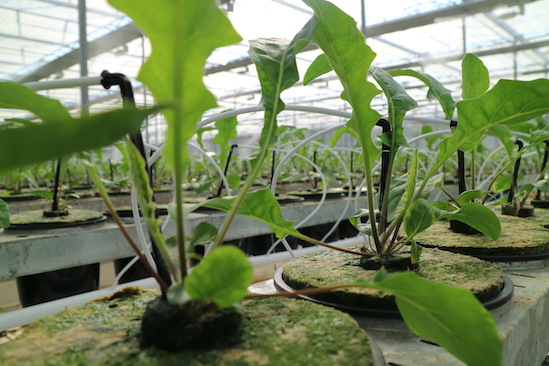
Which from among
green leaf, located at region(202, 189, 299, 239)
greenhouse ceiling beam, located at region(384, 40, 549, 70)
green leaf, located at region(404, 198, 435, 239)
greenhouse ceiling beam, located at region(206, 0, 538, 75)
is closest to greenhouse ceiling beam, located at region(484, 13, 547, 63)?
Answer: greenhouse ceiling beam, located at region(384, 40, 549, 70)

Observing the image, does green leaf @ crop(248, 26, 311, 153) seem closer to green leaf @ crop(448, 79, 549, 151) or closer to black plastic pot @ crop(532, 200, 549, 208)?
green leaf @ crop(448, 79, 549, 151)

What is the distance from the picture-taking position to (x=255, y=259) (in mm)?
1249

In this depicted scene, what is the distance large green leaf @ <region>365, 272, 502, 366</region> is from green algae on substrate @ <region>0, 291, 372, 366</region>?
7cm

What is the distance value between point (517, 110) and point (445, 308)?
362 mm

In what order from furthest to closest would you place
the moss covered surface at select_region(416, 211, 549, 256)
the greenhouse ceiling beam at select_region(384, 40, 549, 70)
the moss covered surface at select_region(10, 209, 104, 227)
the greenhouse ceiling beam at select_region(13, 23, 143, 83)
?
the greenhouse ceiling beam at select_region(384, 40, 549, 70) < the greenhouse ceiling beam at select_region(13, 23, 143, 83) < the moss covered surface at select_region(10, 209, 104, 227) < the moss covered surface at select_region(416, 211, 549, 256)

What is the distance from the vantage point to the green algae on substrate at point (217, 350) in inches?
14.7

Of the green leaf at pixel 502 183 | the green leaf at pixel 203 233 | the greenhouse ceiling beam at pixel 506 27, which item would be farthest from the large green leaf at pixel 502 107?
the greenhouse ceiling beam at pixel 506 27

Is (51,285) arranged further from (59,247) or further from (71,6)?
(71,6)

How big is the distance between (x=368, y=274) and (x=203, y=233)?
11.4 inches

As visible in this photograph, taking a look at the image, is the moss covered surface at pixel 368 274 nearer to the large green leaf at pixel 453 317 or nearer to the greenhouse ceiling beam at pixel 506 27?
the large green leaf at pixel 453 317

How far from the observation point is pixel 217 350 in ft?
1.29

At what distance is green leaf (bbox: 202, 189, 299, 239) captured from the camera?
0.54 meters

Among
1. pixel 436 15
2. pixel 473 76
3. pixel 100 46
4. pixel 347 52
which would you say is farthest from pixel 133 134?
pixel 436 15

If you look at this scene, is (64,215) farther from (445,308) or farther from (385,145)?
(445,308)
